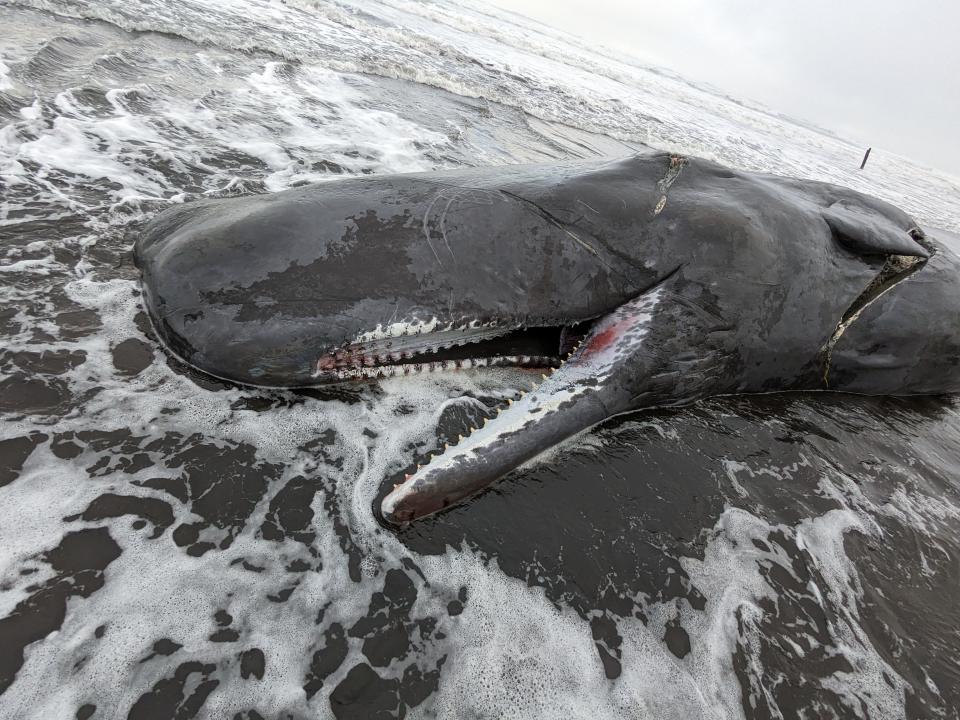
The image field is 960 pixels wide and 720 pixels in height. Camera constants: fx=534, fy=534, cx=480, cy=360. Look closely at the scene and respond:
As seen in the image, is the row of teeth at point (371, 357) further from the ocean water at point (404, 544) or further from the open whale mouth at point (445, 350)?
the ocean water at point (404, 544)

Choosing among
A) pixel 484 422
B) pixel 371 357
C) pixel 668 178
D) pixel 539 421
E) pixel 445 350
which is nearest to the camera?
pixel 539 421

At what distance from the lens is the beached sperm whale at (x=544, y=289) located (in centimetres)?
307

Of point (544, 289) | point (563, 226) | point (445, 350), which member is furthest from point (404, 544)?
point (563, 226)

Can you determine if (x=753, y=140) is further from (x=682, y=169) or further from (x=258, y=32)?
(x=682, y=169)

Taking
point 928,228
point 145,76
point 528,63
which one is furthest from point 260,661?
point 528,63

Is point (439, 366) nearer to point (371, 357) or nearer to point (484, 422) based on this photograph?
point (371, 357)

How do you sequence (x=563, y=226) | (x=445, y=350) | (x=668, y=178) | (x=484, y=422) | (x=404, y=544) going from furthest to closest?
(x=668, y=178) < (x=445, y=350) < (x=563, y=226) < (x=484, y=422) < (x=404, y=544)

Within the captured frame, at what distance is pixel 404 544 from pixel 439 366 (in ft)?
4.44

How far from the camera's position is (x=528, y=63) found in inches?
984

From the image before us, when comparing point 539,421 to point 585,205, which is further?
point 585,205

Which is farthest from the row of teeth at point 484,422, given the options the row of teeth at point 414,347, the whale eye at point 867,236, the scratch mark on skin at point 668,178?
the whale eye at point 867,236

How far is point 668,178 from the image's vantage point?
3943 mm

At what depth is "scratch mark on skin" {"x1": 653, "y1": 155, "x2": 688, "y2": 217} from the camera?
3.76m

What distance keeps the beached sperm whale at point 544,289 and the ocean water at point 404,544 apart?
0.97 feet
